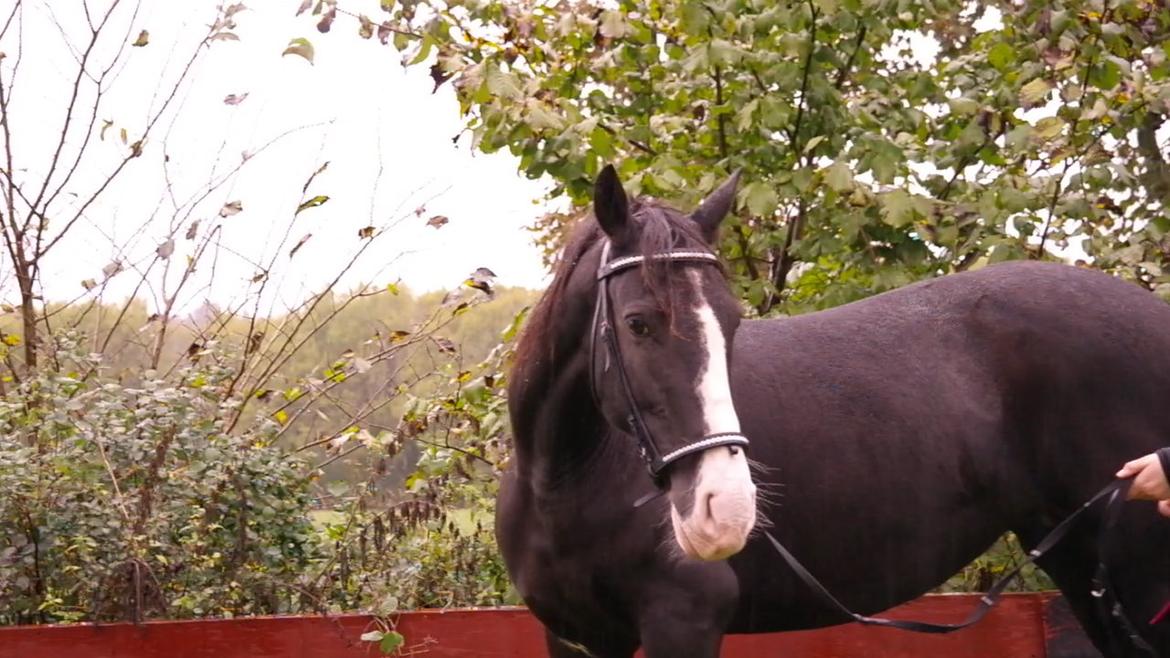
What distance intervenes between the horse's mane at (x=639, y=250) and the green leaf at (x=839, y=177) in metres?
1.74

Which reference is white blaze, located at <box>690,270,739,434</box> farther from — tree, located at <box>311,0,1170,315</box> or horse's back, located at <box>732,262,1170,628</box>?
tree, located at <box>311,0,1170,315</box>

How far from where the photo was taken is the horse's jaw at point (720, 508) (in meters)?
2.72

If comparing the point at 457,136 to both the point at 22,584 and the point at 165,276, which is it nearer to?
the point at 165,276

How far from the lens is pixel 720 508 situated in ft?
8.96

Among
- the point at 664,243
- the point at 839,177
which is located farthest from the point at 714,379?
the point at 839,177

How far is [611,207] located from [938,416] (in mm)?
1406

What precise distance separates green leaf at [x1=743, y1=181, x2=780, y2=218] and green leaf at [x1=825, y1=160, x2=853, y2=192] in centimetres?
23

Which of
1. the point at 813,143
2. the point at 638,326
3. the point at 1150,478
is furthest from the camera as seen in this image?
the point at 813,143

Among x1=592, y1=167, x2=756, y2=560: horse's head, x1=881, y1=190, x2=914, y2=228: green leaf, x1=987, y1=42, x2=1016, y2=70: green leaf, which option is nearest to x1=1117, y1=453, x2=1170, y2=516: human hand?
x1=592, y1=167, x2=756, y2=560: horse's head

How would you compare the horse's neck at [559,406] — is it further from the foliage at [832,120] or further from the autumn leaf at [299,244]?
the autumn leaf at [299,244]

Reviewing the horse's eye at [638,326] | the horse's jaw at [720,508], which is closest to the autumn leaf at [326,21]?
the horse's eye at [638,326]

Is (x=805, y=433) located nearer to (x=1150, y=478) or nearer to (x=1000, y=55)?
(x=1150, y=478)

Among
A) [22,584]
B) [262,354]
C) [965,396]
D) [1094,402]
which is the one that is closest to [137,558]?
[22,584]

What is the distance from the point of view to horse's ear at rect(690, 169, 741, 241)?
3.31 metres
